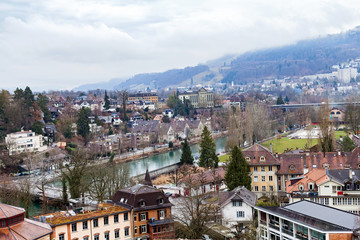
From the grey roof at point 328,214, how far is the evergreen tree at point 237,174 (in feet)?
20.8

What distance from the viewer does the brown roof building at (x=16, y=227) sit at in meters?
13.9

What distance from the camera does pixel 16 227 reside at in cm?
1430

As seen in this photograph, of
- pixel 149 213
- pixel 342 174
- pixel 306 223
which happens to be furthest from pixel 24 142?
pixel 306 223

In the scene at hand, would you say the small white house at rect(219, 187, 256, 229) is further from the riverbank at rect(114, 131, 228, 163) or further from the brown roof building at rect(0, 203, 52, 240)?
the riverbank at rect(114, 131, 228, 163)

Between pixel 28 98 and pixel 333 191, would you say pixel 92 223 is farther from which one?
pixel 28 98

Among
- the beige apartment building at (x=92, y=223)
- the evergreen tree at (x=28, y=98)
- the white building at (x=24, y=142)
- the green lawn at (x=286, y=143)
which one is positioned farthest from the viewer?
the evergreen tree at (x=28, y=98)

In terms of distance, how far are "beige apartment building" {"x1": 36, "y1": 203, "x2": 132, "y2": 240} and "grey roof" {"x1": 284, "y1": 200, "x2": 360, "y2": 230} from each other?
722 centimetres

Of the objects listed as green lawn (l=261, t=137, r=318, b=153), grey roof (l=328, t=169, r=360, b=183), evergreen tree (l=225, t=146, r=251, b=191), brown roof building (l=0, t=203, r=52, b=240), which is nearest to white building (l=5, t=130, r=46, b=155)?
green lawn (l=261, t=137, r=318, b=153)

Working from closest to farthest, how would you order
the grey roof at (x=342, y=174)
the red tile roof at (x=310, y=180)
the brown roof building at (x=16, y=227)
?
the brown roof building at (x=16, y=227)
the grey roof at (x=342, y=174)
the red tile roof at (x=310, y=180)

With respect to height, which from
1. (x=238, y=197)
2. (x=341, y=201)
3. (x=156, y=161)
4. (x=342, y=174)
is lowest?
(x=156, y=161)

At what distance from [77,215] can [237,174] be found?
9.71 m

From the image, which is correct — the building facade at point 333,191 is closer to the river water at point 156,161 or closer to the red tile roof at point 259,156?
the red tile roof at point 259,156

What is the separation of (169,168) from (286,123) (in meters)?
34.9

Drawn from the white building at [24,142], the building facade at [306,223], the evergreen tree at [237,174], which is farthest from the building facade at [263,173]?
the white building at [24,142]
